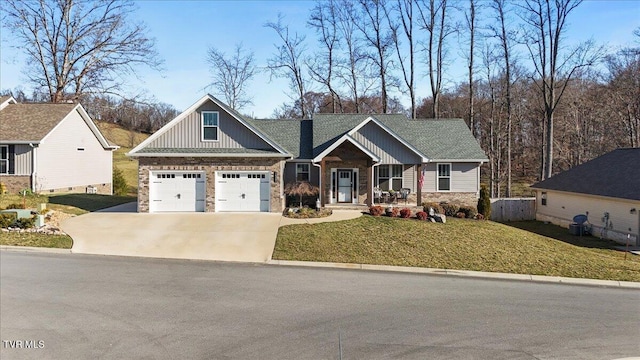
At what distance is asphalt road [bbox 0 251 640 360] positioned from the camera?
6410 mm

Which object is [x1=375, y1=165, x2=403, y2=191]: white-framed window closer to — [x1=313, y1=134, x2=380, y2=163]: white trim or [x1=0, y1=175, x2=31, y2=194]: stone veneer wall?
[x1=313, y1=134, x2=380, y2=163]: white trim

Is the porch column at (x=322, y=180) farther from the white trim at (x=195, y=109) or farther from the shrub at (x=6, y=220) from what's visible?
the shrub at (x=6, y=220)

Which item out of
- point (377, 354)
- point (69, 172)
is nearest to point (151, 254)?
point (377, 354)

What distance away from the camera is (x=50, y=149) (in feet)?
86.3

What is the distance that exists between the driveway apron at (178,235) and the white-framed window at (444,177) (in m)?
11.5

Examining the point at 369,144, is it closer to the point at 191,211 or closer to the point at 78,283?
the point at 191,211

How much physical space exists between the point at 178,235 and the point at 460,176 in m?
17.7

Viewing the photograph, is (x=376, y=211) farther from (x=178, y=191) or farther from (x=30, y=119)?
(x=30, y=119)

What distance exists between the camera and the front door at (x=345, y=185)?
2369 centimetres

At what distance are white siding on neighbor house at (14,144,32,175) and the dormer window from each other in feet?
42.5

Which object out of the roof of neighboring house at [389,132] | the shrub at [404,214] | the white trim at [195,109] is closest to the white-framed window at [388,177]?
the roof of neighboring house at [389,132]

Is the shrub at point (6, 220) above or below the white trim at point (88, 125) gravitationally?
below

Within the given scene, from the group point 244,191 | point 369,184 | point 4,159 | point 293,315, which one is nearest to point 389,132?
point 369,184

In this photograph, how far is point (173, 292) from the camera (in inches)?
360
